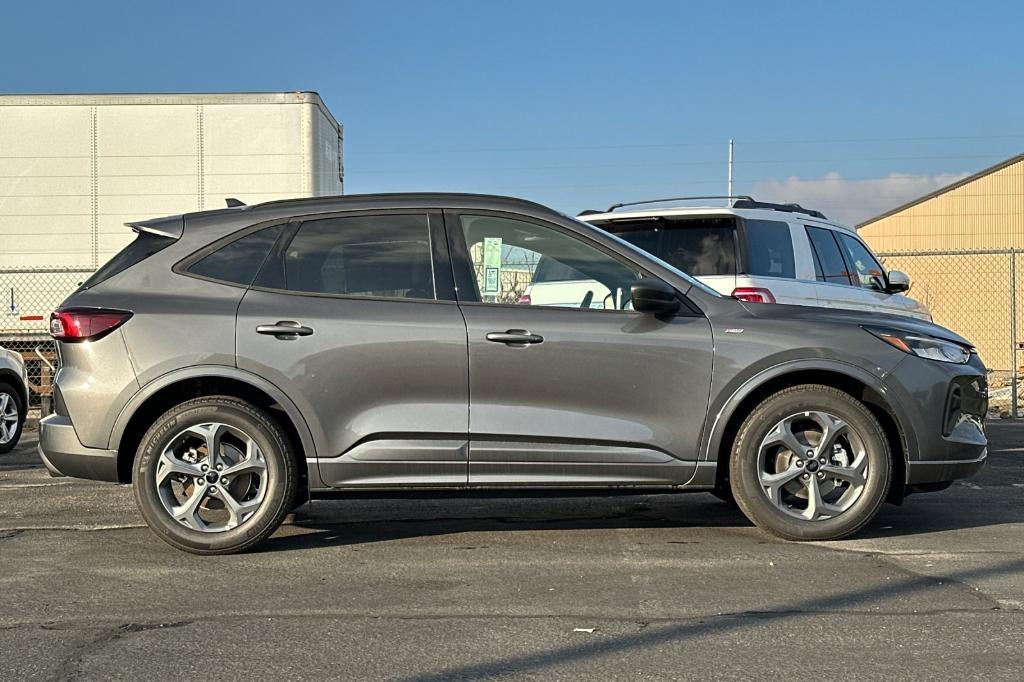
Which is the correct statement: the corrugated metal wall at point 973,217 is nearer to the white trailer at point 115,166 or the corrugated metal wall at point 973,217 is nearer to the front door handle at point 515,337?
the white trailer at point 115,166

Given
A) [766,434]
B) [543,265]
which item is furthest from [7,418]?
[766,434]

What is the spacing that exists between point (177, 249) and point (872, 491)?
362cm

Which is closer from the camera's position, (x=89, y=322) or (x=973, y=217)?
(x=89, y=322)

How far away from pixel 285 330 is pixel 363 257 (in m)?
0.54

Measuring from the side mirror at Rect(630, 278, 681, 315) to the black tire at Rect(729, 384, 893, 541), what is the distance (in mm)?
675

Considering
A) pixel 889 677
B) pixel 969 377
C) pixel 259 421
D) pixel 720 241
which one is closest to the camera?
pixel 889 677

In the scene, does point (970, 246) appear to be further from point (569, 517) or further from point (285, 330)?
point (285, 330)

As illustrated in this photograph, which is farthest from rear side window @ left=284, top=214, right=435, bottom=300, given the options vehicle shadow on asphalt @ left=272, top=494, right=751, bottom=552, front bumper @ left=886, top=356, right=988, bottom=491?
front bumper @ left=886, top=356, right=988, bottom=491

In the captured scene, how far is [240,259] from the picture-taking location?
216 inches

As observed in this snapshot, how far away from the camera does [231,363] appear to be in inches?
209

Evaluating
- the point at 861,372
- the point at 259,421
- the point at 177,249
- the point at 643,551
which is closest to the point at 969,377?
the point at 861,372

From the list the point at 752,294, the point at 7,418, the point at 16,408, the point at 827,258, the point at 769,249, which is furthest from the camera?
the point at 16,408

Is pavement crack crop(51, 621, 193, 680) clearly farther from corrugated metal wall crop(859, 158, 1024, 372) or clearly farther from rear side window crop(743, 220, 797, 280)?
corrugated metal wall crop(859, 158, 1024, 372)

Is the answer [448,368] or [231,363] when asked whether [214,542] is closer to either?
[231,363]
